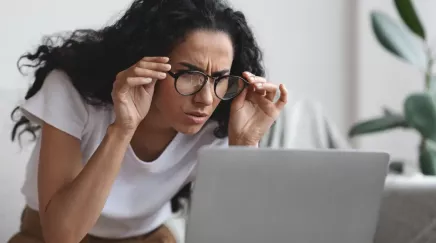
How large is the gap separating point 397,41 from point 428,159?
35 cm

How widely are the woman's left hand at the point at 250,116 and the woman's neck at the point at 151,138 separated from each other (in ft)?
0.43

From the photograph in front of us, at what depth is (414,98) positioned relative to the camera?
1747mm

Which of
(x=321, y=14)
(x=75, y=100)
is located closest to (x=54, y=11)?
(x=75, y=100)

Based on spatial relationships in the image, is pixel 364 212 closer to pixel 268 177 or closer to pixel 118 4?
pixel 268 177

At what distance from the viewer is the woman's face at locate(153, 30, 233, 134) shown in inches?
42.4

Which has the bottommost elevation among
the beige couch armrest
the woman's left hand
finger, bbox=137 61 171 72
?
the beige couch armrest

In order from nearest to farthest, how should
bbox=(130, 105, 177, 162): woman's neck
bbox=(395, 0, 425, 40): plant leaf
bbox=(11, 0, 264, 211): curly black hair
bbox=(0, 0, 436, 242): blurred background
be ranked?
bbox=(11, 0, 264, 211): curly black hair, bbox=(130, 105, 177, 162): woman's neck, bbox=(395, 0, 425, 40): plant leaf, bbox=(0, 0, 436, 242): blurred background

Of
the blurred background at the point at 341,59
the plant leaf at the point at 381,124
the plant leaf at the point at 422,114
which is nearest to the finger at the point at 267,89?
the plant leaf at the point at 422,114

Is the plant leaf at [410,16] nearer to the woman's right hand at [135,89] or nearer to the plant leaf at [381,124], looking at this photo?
the plant leaf at [381,124]

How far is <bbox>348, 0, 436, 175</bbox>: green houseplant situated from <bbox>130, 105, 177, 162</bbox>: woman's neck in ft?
2.52

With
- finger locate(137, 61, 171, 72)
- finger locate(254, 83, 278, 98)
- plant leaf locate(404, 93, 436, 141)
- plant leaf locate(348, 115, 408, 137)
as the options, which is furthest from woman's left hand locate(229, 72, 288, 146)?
plant leaf locate(348, 115, 408, 137)

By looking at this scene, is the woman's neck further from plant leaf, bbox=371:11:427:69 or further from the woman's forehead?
plant leaf, bbox=371:11:427:69

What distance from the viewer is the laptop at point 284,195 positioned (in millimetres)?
809

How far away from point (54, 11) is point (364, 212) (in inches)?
48.9
